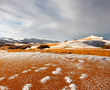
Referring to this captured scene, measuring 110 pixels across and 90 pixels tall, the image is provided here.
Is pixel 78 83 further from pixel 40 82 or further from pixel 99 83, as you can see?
pixel 40 82

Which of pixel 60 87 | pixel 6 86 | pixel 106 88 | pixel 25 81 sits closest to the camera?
pixel 106 88

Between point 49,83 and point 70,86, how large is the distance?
6.24ft

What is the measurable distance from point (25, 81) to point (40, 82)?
59.8 inches

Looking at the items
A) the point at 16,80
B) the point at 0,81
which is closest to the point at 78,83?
the point at 16,80

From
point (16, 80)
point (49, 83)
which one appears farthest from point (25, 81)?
point (49, 83)

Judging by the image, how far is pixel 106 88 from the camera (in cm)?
631

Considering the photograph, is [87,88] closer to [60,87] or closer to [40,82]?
[60,87]

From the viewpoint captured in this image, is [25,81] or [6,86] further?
[25,81]

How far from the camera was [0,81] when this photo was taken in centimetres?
813

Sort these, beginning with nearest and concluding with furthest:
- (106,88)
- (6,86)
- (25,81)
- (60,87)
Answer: (106,88)
(60,87)
(6,86)
(25,81)

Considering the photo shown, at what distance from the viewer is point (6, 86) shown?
23.6 feet

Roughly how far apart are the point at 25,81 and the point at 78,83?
4.96 meters

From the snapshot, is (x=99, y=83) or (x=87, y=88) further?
(x=99, y=83)

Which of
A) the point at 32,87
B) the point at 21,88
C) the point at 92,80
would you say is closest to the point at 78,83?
the point at 92,80
